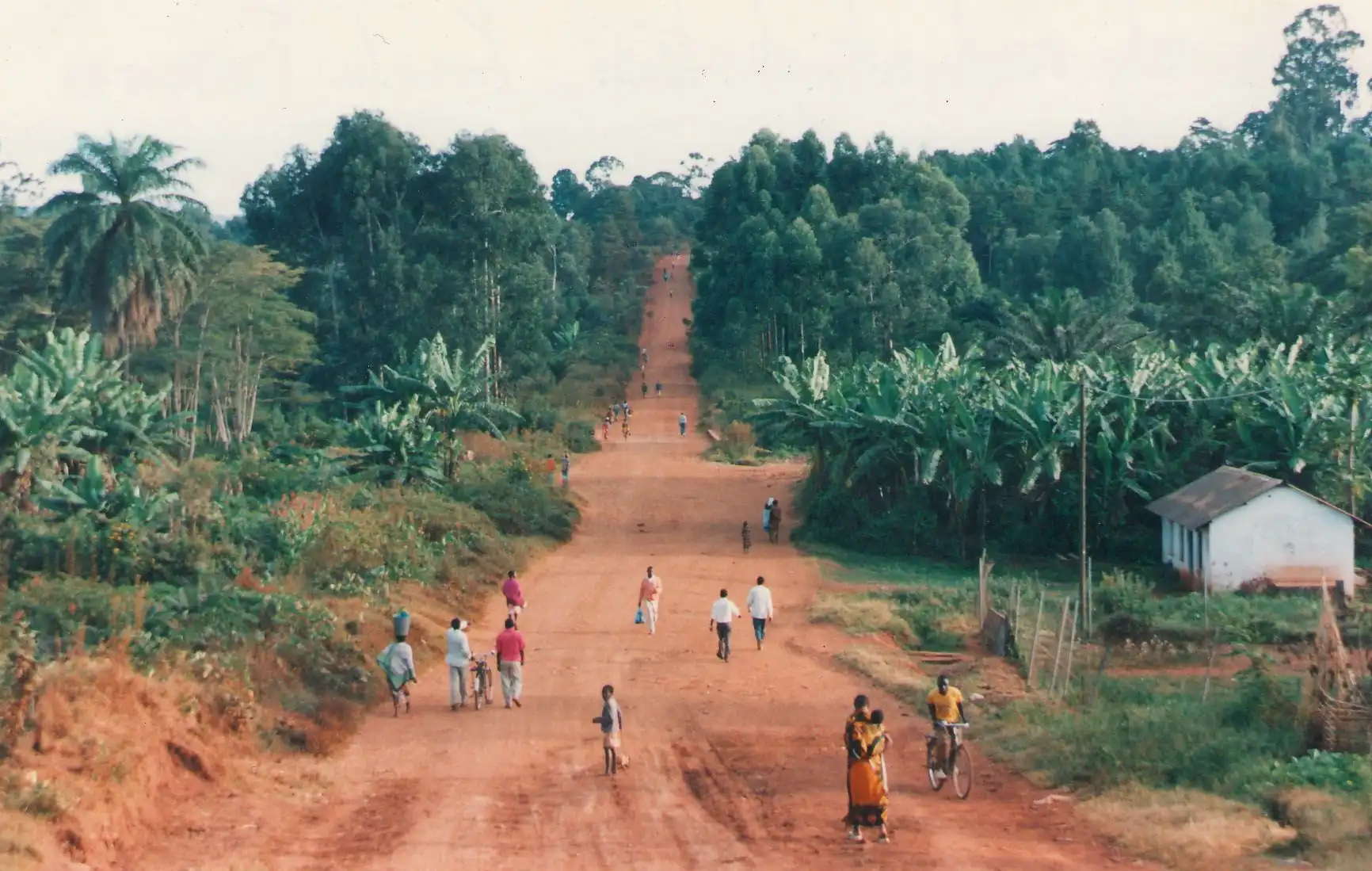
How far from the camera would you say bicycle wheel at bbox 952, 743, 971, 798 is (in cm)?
1397

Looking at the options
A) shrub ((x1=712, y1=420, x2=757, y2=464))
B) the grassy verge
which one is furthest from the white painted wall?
shrub ((x1=712, y1=420, x2=757, y2=464))

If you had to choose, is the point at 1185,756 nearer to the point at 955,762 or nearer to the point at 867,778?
the point at 955,762

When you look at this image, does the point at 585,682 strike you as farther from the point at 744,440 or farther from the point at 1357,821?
the point at 744,440

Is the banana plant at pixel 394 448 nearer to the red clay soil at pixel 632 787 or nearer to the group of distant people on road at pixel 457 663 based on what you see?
the red clay soil at pixel 632 787

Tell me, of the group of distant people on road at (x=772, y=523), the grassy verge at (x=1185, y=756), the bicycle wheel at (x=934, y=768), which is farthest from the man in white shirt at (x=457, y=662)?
the group of distant people on road at (x=772, y=523)

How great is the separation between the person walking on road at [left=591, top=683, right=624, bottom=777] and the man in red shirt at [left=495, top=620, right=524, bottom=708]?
9.35ft

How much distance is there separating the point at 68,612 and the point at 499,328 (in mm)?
35897

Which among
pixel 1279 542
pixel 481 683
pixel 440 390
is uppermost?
pixel 440 390

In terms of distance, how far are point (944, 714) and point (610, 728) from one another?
3315mm

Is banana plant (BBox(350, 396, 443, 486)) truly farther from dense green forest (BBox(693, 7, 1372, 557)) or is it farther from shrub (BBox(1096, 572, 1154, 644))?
shrub (BBox(1096, 572, 1154, 644))

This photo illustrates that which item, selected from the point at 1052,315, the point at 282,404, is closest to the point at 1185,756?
the point at 1052,315

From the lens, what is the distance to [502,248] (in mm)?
52406

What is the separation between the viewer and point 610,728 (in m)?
14.7

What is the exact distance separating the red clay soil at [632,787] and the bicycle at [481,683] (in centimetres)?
19
